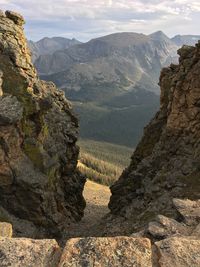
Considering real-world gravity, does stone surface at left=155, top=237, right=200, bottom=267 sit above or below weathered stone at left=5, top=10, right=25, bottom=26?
below

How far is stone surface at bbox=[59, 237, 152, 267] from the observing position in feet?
55.0

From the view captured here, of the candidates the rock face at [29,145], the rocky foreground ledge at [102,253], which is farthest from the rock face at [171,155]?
the rocky foreground ledge at [102,253]

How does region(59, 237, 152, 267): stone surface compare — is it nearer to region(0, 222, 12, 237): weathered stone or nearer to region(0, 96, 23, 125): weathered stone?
region(0, 222, 12, 237): weathered stone

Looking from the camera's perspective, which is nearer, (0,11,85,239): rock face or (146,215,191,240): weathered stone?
(146,215,191,240): weathered stone

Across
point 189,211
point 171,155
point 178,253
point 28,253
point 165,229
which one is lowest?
point 171,155

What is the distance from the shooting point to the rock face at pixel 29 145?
229ft

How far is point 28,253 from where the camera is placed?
17.8 meters

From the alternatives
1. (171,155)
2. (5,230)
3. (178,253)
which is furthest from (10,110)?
(178,253)

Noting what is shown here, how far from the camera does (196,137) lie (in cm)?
6625

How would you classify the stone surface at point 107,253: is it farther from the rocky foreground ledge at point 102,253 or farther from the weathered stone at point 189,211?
the weathered stone at point 189,211

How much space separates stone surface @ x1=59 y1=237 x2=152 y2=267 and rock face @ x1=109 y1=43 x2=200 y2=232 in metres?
38.5

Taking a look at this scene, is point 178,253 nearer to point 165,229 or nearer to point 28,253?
point 28,253

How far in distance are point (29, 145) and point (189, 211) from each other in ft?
144

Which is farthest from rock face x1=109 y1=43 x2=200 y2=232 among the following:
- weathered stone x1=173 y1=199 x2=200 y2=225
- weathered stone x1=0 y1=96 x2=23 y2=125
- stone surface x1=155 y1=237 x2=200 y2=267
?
stone surface x1=155 y1=237 x2=200 y2=267
